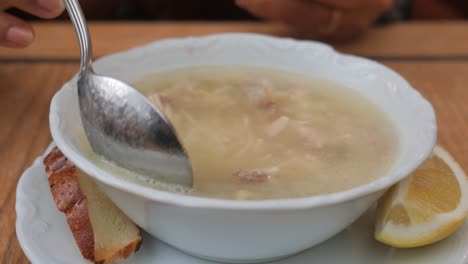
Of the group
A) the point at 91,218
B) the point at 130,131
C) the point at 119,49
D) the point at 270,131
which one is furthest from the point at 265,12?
the point at 91,218

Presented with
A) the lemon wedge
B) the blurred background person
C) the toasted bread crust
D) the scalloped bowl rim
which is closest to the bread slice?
the toasted bread crust

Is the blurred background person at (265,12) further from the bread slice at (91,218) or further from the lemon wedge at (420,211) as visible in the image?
the lemon wedge at (420,211)

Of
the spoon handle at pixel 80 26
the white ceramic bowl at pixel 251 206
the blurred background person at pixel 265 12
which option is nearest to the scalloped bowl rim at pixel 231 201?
the white ceramic bowl at pixel 251 206

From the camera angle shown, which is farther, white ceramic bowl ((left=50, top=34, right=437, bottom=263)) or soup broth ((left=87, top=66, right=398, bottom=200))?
soup broth ((left=87, top=66, right=398, bottom=200))

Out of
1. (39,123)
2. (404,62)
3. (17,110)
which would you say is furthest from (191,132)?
(404,62)

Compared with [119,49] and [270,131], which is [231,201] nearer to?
[270,131]

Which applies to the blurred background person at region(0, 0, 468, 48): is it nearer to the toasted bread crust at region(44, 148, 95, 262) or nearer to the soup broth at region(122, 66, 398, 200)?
the soup broth at region(122, 66, 398, 200)
